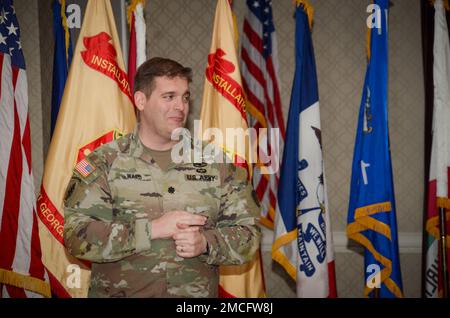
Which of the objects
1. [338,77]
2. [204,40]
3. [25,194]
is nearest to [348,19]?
[338,77]

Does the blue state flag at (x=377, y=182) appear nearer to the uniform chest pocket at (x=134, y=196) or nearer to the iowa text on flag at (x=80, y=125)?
the uniform chest pocket at (x=134, y=196)

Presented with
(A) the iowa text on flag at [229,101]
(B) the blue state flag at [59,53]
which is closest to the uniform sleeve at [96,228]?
(A) the iowa text on flag at [229,101]

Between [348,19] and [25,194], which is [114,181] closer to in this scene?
[25,194]

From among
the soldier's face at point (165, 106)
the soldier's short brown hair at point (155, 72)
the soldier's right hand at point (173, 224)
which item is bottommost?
the soldier's right hand at point (173, 224)

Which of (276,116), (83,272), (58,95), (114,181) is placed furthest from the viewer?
(276,116)

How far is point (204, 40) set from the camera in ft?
10.1

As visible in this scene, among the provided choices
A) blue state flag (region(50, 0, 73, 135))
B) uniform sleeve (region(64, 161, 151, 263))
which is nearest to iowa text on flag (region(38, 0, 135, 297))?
blue state flag (region(50, 0, 73, 135))

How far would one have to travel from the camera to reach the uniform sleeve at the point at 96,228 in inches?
53.4

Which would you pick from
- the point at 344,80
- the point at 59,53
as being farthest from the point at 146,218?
the point at 344,80

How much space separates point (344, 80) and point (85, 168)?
96.0 inches

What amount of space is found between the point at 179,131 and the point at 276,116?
1.55m

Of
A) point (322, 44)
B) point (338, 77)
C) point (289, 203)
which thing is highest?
point (322, 44)

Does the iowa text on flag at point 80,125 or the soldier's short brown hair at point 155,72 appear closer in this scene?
the soldier's short brown hair at point 155,72

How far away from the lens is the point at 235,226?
151 cm
